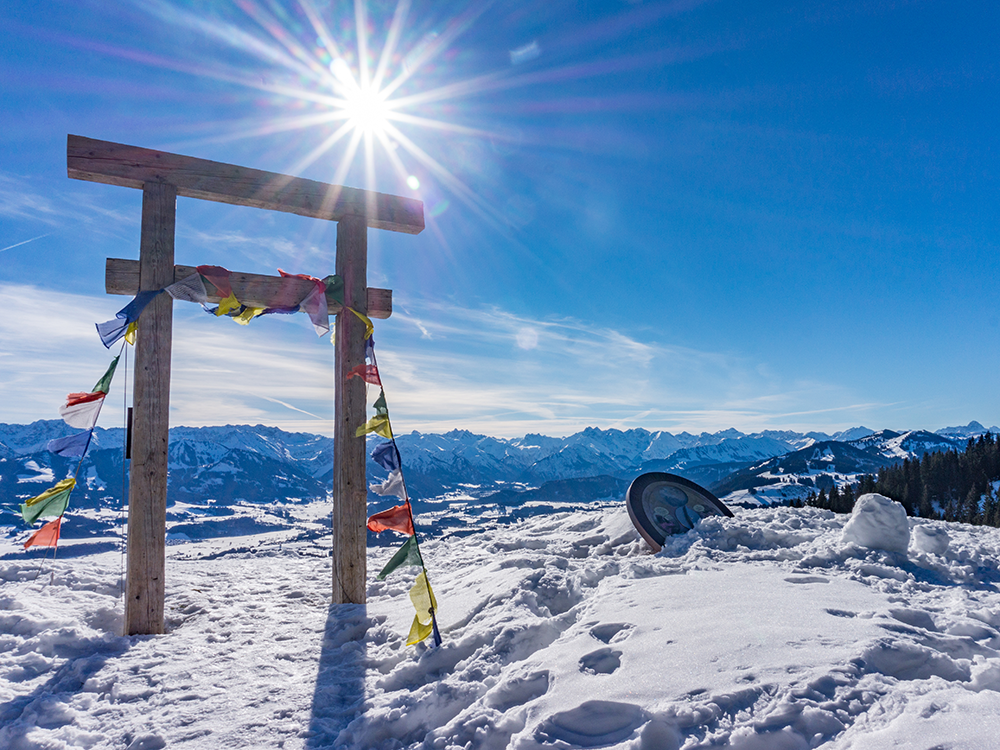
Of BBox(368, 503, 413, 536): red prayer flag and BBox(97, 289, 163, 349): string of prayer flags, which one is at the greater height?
BBox(97, 289, 163, 349): string of prayer flags

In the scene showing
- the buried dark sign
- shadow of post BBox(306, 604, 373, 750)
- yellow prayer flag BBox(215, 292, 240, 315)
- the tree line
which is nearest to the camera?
shadow of post BBox(306, 604, 373, 750)

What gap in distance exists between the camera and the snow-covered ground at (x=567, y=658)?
9.74 ft

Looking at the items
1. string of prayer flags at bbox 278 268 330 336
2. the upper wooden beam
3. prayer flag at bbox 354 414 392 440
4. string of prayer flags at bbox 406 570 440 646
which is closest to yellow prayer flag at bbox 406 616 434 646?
string of prayer flags at bbox 406 570 440 646

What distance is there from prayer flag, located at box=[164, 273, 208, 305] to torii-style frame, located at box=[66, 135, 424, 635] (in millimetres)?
110

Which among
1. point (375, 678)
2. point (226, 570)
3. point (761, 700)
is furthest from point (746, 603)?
point (226, 570)

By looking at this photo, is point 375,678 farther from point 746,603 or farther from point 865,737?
point 865,737

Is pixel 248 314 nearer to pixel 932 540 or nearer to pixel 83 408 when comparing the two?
pixel 83 408

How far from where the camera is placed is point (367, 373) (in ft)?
23.6

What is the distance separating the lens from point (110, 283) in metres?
6.35

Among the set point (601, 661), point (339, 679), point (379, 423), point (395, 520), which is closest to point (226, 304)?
point (379, 423)

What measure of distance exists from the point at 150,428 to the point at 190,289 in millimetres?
1770

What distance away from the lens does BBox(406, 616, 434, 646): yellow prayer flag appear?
16.4ft

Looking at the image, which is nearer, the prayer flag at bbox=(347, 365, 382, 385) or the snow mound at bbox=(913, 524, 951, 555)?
the snow mound at bbox=(913, 524, 951, 555)

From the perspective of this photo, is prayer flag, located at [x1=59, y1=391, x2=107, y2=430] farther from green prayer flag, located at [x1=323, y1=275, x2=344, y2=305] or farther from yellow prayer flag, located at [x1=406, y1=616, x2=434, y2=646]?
yellow prayer flag, located at [x1=406, y1=616, x2=434, y2=646]
